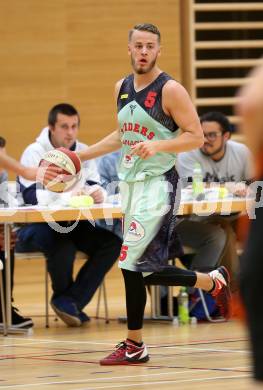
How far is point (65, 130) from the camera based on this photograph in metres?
7.91

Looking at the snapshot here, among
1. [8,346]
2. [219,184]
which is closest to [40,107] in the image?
[219,184]

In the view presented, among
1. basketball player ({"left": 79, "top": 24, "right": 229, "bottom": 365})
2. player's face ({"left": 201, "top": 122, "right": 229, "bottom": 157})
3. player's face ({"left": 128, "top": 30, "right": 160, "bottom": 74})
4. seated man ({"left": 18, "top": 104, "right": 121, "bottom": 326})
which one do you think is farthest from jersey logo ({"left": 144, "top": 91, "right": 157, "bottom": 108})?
player's face ({"left": 201, "top": 122, "right": 229, "bottom": 157})

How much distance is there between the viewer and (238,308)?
109 inches

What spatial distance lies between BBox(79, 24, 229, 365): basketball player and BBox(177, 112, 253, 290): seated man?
2204 millimetres

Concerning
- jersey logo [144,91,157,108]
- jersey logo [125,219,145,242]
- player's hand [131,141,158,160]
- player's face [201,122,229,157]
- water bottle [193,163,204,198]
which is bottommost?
jersey logo [125,219,145,242]

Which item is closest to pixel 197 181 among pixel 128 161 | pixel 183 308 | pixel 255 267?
pixel 183 308

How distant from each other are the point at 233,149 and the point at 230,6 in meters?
3.56

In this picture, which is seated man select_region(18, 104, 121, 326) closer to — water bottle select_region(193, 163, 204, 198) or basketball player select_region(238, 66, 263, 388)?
water bottle select_region(193, 163, 204, 198)

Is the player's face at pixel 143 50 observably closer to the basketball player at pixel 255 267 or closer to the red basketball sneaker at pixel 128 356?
the red basketball sneaker at pixel 128 356

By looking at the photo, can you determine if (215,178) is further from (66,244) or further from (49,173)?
(49,173)

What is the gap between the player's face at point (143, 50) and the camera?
5.63 metres

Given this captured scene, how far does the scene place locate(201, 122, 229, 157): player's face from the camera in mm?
8303

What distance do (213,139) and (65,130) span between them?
1.29 meters

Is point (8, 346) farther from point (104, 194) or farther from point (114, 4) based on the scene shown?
point (114, 4)
